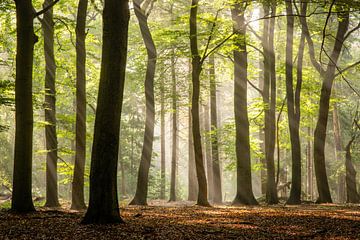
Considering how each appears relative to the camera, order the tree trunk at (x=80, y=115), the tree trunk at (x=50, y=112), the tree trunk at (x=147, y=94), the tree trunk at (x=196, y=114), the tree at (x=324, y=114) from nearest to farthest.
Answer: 1. the tree trunk at (x=80, y=115)
2. the tree trunk at (x=196, y=114)
3. the tree trunk at (x=50, y=112)
4. the tree trunk at (x=147, y=94)
5. the tree at (x=324, y=114)

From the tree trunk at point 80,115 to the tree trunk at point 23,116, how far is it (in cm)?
284

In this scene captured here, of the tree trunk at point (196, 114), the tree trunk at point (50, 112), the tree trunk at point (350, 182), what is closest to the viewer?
the tree trunk at point (196, 114)

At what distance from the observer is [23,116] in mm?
9961

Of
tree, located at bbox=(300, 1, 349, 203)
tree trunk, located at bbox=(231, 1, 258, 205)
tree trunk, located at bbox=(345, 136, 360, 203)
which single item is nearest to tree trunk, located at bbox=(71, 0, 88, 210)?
tree trunk, located at bbox=(231, 1, 258, 205)

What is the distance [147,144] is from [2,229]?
37.3 ft

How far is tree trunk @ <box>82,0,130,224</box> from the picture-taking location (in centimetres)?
785

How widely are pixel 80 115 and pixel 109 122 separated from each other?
5434 mm

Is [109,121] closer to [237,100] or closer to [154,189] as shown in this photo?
[237,100]

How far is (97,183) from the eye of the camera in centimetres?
Answer: 784

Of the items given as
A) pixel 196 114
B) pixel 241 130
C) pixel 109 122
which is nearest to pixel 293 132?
pixel 241 130

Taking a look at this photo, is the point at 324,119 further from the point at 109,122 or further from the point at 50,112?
the point at 109,122

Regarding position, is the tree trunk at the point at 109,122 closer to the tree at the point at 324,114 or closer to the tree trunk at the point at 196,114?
the tree trunk at the point at 196,114

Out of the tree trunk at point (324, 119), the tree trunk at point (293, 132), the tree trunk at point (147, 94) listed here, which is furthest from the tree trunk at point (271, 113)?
the tree trunk at point (147, 94)

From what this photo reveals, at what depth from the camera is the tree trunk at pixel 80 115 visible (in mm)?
13055
